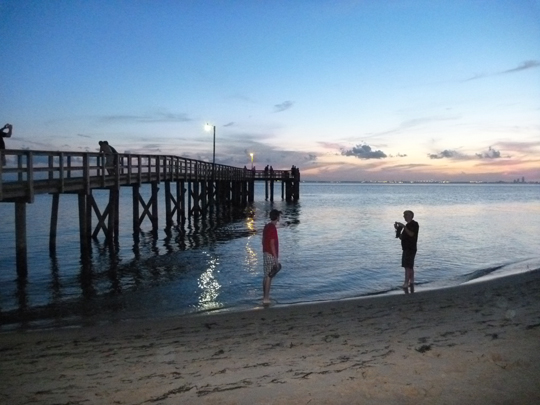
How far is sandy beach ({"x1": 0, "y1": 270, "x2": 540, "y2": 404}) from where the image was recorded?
4.31 metres

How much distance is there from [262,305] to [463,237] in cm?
1826

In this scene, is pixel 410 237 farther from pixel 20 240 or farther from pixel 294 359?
pixel 20 240

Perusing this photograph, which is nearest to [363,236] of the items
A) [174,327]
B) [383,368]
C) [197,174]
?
[197,174]

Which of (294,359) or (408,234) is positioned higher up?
(408,234)

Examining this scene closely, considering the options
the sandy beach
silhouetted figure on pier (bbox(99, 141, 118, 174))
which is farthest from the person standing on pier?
silhouetted figure on pier (bbox(99, 141, 118, 174))

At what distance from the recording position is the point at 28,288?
11922 millimetres

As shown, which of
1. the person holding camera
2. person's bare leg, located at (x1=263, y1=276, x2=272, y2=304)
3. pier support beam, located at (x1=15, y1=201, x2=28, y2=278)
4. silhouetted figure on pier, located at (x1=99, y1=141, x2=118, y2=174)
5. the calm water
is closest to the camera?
person's bare leg, located at (x1=263, y1=276, x2=272, y2=304)

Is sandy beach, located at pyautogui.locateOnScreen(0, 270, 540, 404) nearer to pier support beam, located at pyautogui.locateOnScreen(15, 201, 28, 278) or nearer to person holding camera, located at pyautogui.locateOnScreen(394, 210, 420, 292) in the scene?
person holding camera, located at pyautogui.locateOnScreen(394, 210, 420, 292)

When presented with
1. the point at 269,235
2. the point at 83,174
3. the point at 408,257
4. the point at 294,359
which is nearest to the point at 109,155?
the point at 83,174

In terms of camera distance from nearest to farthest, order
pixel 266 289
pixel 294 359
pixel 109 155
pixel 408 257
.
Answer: pixel 294 359, pixel 266 289, pixel 408 257, pixel 109 155

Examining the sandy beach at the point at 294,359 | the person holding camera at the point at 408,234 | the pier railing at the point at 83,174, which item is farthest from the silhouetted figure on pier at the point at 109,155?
the person holding camera at the point at 408,234

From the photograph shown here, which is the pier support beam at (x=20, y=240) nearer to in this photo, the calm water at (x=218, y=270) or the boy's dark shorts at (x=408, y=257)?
the calm water at (x=218, y=270)

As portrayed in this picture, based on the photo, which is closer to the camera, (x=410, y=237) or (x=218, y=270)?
(x=410, y=237)

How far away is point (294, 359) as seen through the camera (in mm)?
5320
